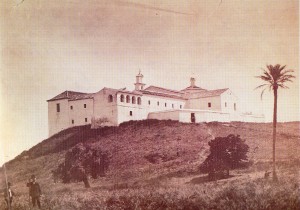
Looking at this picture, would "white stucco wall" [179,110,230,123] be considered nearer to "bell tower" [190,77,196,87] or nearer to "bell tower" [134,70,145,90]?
"bell tower" [190,77,196,87]

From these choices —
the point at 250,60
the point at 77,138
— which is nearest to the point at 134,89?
the point at 77,138

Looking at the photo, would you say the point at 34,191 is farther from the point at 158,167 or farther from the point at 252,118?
the point at 252,118

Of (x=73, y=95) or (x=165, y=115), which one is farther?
(x=165, y=115)

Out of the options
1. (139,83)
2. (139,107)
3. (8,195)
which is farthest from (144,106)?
(8,195)

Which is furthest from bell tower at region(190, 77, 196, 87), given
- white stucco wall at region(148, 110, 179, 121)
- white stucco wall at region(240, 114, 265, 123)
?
white stucco wall at region(240, 114, 265, 123)

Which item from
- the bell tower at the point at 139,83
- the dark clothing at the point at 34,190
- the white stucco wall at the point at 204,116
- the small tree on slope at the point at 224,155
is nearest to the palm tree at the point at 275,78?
the small tree on slope at the point at 224,155

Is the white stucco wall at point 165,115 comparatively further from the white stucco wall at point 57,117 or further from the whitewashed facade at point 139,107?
the white stucco wall at point 57,117

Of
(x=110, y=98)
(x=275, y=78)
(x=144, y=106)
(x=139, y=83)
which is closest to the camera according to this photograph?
(x=275, y=78)
